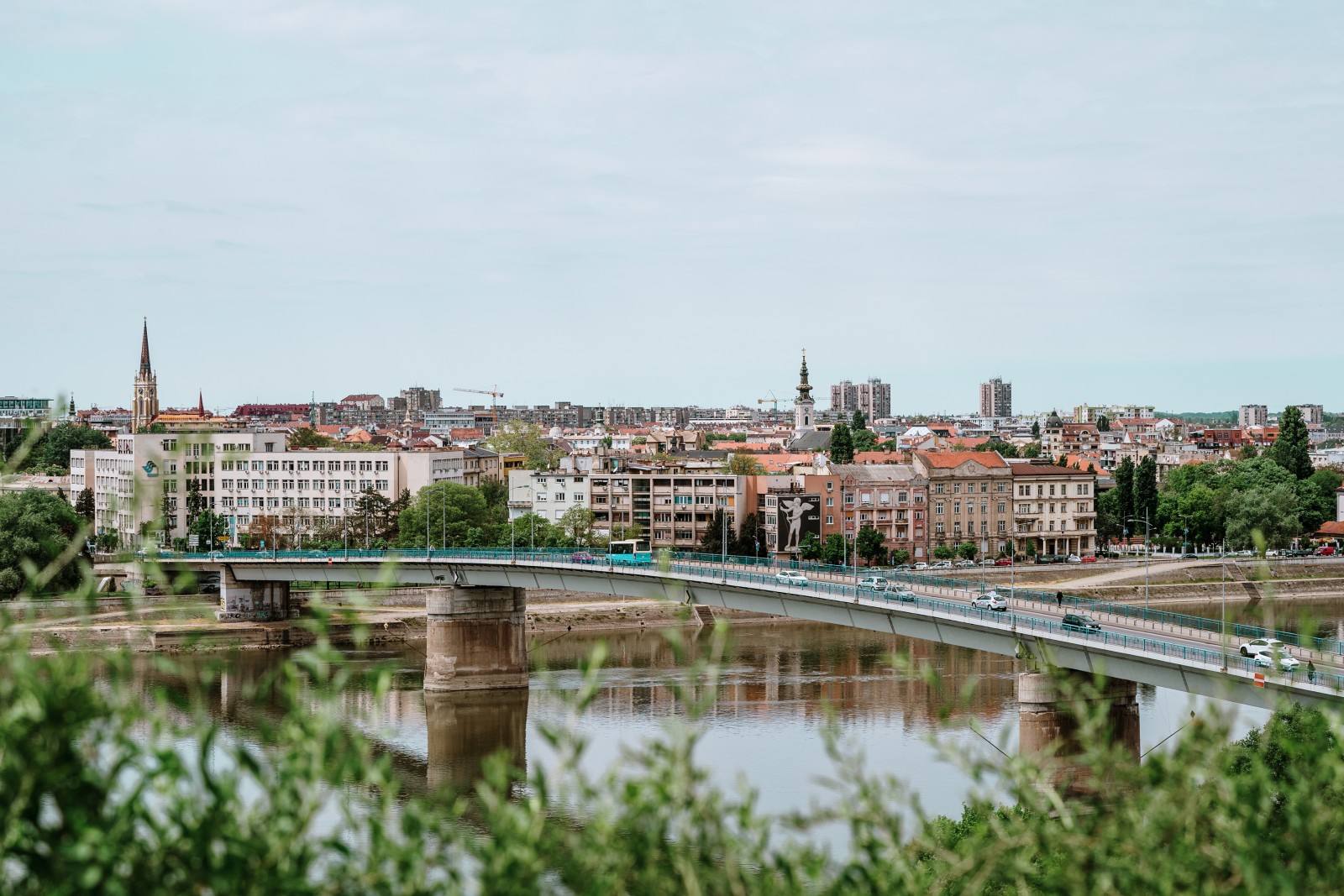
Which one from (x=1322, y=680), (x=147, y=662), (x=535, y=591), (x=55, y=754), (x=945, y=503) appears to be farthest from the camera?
(x=945, y=503)

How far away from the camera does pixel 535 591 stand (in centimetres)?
7500

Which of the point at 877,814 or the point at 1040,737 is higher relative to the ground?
the point at 877,814

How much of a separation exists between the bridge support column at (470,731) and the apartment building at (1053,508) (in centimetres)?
4541

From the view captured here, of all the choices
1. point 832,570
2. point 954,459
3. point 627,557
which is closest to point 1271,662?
point 832,570

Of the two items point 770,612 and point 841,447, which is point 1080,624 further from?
point 841,447

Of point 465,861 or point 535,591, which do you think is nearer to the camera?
point 465,861

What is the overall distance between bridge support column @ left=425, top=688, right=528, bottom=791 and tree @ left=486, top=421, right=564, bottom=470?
Result: 63160mm

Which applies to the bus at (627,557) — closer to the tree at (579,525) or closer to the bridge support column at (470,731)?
the bridge support column at (470,731)

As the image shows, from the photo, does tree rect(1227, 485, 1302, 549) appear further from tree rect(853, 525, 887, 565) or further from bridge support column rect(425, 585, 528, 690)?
bridge support column rect(425, 585, 528, 690)

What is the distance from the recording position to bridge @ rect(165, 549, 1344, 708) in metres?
32.2

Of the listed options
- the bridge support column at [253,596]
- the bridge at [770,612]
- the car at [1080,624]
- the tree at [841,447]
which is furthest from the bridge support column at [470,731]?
the tree at [841,447]

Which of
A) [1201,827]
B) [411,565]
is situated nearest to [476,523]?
[411,565]

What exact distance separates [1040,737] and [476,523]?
153 ft

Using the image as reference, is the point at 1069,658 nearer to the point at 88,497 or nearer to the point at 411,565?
the point at 411,565
